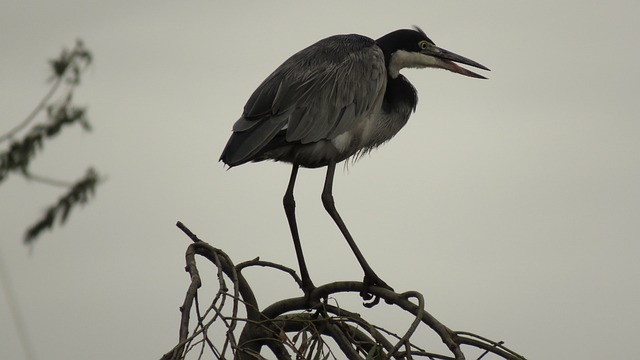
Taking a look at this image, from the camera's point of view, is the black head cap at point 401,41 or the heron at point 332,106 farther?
the black head cap at point 401,41

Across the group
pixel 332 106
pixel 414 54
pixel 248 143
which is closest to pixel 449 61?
pixel 414 54

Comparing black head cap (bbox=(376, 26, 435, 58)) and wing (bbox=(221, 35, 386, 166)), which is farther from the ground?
black head cap (bbox=(376, 26, 435, 58))

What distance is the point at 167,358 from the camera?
119 inches

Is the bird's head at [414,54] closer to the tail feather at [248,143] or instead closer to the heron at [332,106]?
the heron at [332,106]

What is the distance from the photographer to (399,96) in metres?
6.62

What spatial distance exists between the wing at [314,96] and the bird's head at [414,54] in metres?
0.13

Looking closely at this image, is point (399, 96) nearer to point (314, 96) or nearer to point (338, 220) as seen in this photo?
point (314, 96)

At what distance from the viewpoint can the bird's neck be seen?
6566 millimetres

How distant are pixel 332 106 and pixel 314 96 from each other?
5.2 inches

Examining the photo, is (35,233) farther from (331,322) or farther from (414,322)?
(414,322)

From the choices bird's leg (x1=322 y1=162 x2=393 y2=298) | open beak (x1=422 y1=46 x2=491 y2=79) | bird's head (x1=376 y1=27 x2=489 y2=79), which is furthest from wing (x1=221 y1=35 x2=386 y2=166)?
open beak (x1=422 y1=46 x2=491 y2=79)

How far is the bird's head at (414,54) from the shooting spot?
6590 mm

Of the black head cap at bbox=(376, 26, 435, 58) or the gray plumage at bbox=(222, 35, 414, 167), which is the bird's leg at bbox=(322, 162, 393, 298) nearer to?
the gray plumage at bbox=(222, 35, 414, 167)

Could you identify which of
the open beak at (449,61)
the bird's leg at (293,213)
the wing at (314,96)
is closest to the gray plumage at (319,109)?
→ the wing at (314,96)
